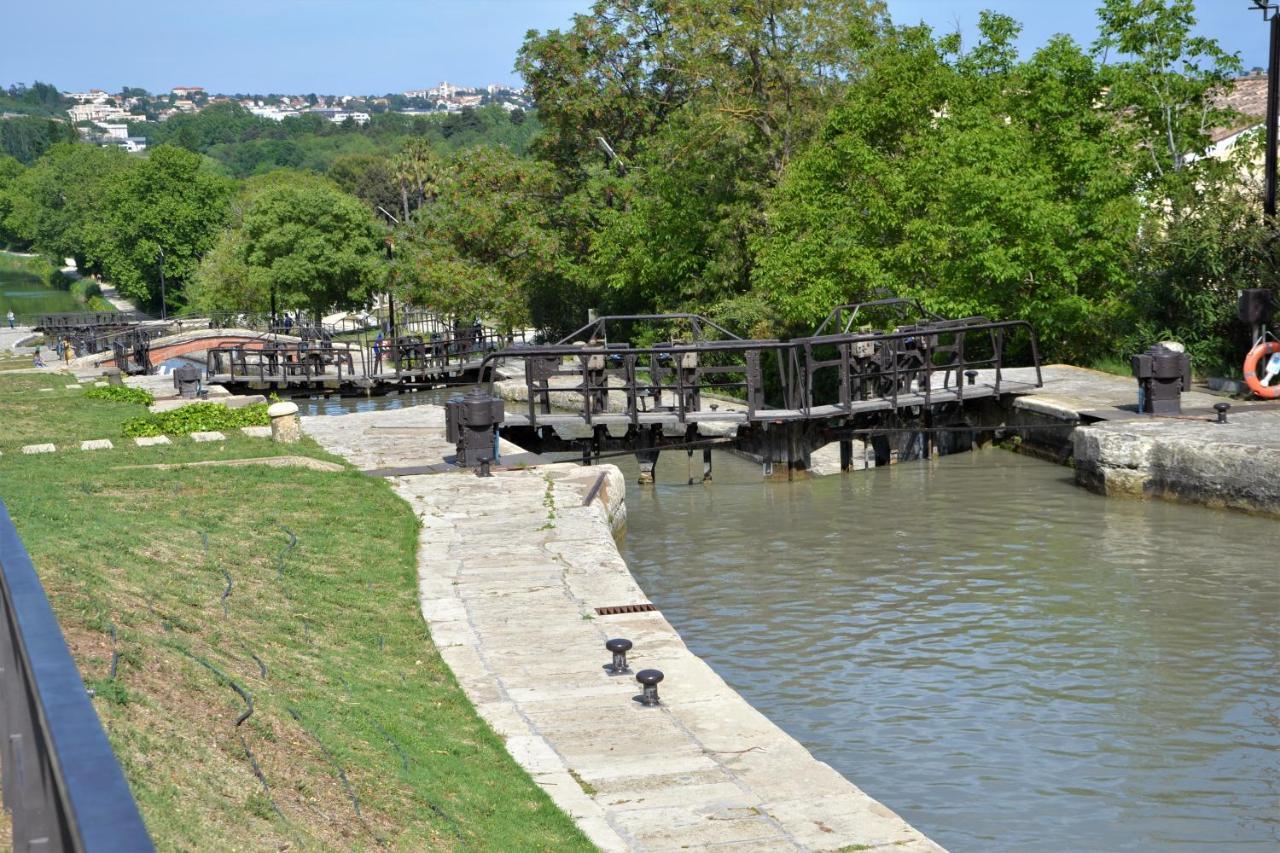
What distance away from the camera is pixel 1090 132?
103 feet

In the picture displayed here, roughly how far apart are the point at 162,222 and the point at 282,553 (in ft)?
298

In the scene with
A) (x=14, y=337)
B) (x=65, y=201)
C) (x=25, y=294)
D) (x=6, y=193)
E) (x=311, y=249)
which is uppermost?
(x=6, y=193)

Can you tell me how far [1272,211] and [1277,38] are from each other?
3.08 m

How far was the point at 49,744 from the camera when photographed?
8.79 ft

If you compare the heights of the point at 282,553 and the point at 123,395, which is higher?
the point at 123,395

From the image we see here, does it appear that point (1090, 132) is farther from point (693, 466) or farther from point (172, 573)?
point (172, 573)

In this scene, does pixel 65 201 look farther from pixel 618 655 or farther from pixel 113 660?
pixel 113 660

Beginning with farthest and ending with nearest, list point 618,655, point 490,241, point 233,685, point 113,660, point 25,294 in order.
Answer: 1. point 25,294
2. point 490,241
3. point 618,655
4. point 233,685
5. point 113,660

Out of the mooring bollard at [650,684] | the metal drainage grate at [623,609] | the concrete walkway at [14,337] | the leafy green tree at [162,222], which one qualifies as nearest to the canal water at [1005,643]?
the metal drainage grate at [623,609]

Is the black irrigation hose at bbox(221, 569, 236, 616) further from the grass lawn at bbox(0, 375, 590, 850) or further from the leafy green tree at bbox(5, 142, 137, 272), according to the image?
the leafy green tree at bbox(5, 142, 137, 272)

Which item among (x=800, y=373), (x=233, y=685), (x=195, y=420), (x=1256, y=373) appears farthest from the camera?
(x=195, y=420)

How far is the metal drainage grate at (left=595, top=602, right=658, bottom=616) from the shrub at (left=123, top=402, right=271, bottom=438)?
12826 millimetres

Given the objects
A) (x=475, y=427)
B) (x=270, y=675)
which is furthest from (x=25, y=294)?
(x=270, y=675)

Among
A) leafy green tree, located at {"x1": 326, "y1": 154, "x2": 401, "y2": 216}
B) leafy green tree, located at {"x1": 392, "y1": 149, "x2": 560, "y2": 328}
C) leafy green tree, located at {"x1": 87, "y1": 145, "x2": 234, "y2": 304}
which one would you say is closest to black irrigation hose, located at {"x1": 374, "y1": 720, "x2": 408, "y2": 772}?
leafy green tree, located at {"x1": 392, "y1": 149, "x2": 560, "y2": 328}
